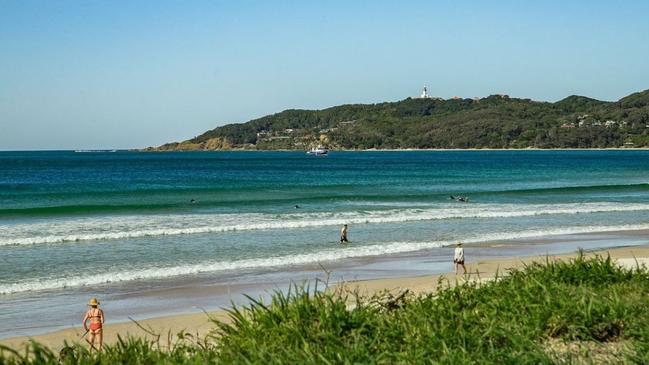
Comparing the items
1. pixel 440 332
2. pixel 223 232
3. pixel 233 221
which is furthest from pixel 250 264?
pixel 440 332

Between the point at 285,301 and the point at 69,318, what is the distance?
841 cm

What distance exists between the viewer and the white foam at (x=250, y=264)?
1894 centimetres

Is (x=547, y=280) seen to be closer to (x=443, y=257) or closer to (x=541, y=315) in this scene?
(x=541, y=315)

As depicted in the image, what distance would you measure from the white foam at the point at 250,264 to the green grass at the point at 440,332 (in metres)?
11.4

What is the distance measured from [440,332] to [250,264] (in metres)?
14.8

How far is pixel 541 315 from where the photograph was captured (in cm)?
821

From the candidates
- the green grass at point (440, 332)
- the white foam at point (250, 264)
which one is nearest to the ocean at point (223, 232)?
the white foam at point (250, 264)

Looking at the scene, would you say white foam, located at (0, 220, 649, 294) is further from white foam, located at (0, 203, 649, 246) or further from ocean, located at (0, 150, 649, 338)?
white foam, located at (0, 203, 649, 246)

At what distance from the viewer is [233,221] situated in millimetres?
33938

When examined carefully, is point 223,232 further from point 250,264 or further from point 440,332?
point 440,332

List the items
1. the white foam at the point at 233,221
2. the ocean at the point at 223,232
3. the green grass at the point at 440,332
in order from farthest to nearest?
1. the white foam at the point at 233,221
2. the ocean at the point at 223,232
3. the green grass at the point at 440,332

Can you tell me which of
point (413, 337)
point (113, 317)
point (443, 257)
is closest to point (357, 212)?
point (443, 257)

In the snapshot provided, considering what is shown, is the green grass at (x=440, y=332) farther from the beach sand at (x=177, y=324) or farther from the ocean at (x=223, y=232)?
the ocean at (x=223, y=232)

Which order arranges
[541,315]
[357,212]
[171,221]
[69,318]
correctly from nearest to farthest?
A: [541,315] → [69,318] → [171,221] → [357,212]
